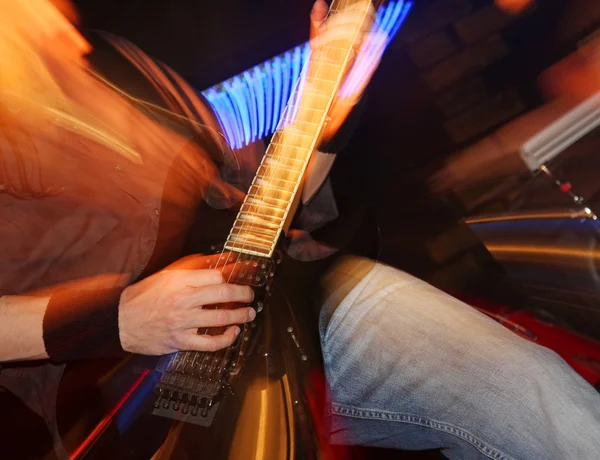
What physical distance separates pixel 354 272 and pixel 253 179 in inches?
12.5

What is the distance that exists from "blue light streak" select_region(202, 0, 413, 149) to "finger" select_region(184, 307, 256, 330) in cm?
53

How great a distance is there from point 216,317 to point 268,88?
33.1 inches

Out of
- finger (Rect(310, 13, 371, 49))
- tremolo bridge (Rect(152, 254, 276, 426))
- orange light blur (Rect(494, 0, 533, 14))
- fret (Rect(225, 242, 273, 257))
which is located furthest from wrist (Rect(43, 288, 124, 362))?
orange light blur (Rect(494, 0, 533, 14))

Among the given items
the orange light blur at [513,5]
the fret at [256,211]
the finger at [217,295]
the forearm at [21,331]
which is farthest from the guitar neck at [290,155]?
the orange light blur at [513,5]

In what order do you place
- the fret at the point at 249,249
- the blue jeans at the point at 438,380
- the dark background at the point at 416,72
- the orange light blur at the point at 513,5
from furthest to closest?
1. the orange light blur at the point at 513,5
2. the dark background at the point at 416,72
3. the fret at the point at 249,249
4. the blue jeans at the point at 438,380

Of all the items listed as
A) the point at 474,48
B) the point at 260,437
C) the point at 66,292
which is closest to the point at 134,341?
the point at 66,292

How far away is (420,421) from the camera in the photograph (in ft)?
2.70

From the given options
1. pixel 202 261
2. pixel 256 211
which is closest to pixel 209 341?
pixel 202 261

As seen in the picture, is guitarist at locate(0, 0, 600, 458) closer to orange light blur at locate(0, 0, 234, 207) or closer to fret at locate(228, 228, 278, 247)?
orange light blur at locate(0, 0, 234, 207)

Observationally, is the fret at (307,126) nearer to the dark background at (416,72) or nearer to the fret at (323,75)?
the fret at (323,75)

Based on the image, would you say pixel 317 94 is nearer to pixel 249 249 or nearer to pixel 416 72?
pixel 249 249

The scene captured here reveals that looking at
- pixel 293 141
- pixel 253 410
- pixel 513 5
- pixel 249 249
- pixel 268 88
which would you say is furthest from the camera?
pixel 513 5

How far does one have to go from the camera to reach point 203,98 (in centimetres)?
134

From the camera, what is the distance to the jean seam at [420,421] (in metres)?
0.74
